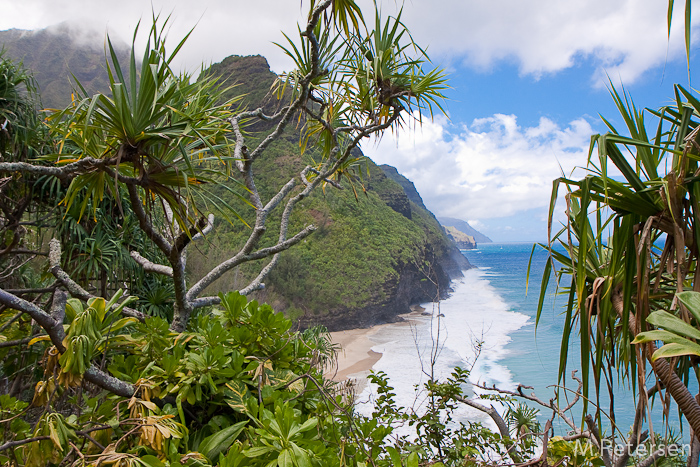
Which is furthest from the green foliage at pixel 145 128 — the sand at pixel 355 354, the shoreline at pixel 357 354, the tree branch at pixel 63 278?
the sand at pixel 355 354

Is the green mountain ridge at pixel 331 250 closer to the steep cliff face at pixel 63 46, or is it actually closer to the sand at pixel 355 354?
the steep cliff face at pixel 63 46

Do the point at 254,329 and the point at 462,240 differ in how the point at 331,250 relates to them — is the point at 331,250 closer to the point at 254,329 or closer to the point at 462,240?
the point at 254,329

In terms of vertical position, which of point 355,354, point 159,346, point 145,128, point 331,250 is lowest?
point 355,354

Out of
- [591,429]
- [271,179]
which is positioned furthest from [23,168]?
[271,179]

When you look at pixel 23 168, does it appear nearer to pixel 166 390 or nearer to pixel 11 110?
pixel 166 390

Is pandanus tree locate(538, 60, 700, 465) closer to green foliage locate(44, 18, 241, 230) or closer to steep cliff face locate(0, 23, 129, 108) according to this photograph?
green foliage locate(44, 18, 241, 230)

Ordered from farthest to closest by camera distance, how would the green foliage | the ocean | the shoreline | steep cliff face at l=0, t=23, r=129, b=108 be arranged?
steep cliff face at l=0, t=23, r=129, b=108, the shoreline, the ocean, the green foliage

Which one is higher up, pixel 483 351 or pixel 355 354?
pixel 483 351

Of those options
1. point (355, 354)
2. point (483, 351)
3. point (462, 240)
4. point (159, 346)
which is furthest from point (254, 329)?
point (462, 240)

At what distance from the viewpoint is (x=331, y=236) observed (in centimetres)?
2677

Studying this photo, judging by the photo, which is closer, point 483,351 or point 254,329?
point 254,329

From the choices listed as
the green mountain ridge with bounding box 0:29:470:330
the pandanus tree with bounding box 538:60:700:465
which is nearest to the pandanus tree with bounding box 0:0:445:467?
the pandanus tree with bounding box 538:60:700:465

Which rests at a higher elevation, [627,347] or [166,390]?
[627,347]

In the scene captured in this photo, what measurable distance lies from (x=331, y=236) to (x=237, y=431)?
84.6ft
